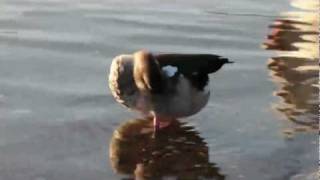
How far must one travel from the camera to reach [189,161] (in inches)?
216

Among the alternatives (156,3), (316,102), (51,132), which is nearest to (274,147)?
Answer: (316,102)

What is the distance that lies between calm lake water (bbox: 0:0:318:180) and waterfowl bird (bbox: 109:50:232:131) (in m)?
0.20

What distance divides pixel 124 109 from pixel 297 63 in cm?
210

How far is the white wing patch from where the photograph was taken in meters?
5.88

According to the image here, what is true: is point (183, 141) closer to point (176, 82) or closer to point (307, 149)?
point (176, 82)

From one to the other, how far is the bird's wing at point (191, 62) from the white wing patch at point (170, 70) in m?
0.04

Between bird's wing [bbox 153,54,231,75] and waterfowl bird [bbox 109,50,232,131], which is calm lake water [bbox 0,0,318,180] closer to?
waterfowl bird [bbox 109,50,232,131]

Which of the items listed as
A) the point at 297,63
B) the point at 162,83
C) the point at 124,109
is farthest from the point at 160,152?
the point at 297,63

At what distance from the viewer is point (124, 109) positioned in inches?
256

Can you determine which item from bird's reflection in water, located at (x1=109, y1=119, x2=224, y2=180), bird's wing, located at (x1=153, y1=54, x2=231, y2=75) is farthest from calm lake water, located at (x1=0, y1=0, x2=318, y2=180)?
bird's wing, located at (x1=153, y1=54, x2=231, y2=75)

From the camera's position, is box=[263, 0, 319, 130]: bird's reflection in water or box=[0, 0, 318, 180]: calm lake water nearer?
box=[0, 0, 318, 180]: calm lake water

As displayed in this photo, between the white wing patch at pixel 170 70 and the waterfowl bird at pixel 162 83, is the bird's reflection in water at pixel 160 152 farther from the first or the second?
the white wing patch at pixel 170 70

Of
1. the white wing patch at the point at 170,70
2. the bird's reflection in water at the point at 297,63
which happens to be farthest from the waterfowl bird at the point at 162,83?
the bird's reflection in water at the point at 297,63

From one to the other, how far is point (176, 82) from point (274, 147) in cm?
82
